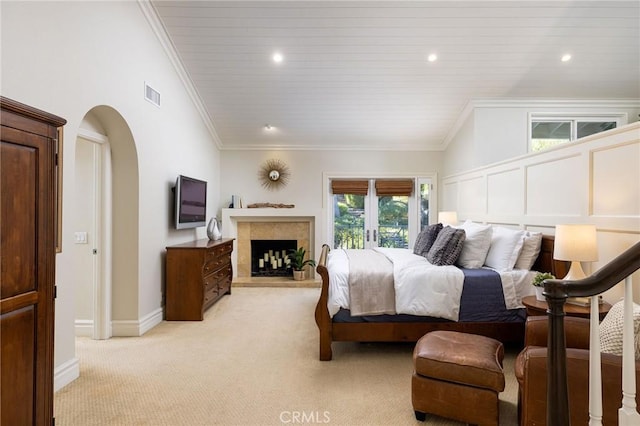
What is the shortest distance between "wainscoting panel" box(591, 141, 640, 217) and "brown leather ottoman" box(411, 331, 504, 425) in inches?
56.0

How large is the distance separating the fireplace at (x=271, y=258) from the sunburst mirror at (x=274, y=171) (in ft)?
3.47

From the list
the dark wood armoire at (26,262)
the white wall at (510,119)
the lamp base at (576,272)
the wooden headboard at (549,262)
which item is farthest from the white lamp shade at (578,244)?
the dark wood armoire at (26,262)

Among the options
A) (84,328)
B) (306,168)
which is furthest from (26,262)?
(306,168)

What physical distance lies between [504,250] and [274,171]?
4.10m

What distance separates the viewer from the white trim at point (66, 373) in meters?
2.38

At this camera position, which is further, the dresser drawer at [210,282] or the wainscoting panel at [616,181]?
the dresser drawer at [210,282]

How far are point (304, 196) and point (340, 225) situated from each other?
867 mm

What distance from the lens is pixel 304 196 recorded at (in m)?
6.22

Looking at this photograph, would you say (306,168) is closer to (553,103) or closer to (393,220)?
(393,220)

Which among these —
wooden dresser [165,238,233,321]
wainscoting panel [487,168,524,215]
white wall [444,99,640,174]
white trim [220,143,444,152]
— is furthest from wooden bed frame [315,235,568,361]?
white trim [220,143,444,152]

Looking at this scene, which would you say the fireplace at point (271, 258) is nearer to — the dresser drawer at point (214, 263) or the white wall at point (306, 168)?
the white wall at point (306, 168)

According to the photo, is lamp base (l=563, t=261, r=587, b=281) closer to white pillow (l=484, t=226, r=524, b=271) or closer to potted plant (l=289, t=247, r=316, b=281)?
white pillow (l=484, t=226, r=524, b=271)

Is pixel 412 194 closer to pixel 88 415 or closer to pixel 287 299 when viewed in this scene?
pixel 287 299

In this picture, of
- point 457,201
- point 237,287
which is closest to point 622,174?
point 457,201
